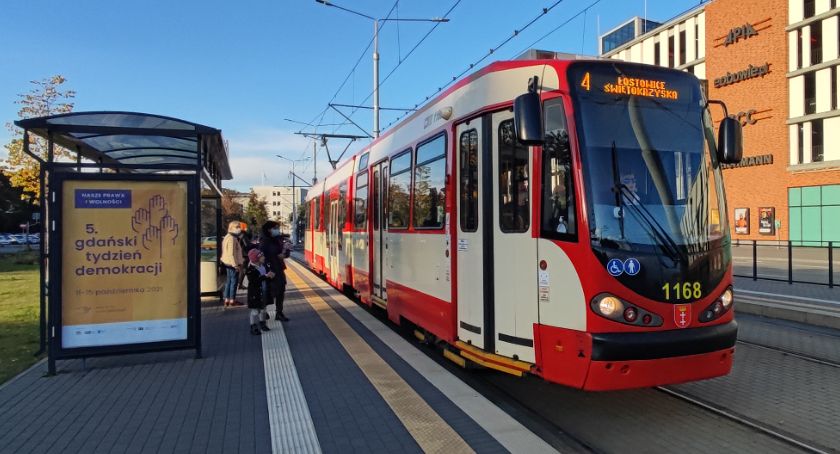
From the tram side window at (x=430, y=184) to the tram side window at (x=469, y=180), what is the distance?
453 mm

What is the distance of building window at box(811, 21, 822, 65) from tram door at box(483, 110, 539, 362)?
41.8 metres

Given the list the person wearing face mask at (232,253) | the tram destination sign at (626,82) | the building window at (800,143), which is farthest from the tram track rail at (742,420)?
the building window at (800,143)

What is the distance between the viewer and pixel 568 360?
4.58 metres

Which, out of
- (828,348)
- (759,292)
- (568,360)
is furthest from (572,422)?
(759,292)

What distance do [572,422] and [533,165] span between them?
232 centimetres

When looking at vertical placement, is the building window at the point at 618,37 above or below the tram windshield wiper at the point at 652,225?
above

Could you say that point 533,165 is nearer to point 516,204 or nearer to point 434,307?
point 516,204

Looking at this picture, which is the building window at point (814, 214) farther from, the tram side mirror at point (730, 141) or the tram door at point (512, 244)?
the tram door at point (512, 244)

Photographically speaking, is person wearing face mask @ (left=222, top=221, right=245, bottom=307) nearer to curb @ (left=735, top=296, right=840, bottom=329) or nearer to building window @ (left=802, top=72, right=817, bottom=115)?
curb @ (left=735, top=296, right=840, bottom=329)

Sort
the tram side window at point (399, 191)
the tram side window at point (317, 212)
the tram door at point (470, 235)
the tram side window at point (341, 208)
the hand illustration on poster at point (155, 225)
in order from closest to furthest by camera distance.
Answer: the tram door at point (470, 235)
the hand illustration on poster at point (155, 225)
the tram side window at point (399, 191)
the tram side window at point (341, 208)
the tram side window at point (317, 212)

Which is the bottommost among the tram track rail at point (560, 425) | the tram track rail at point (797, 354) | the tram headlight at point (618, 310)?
the tram track rail at point (560, 425)

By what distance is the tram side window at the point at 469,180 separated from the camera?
5.79 m

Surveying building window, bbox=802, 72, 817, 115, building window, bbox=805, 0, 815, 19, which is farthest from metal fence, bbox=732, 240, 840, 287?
building window, bbox=805, 0, 815, 19

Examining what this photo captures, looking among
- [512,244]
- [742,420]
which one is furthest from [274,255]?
[742,420]
